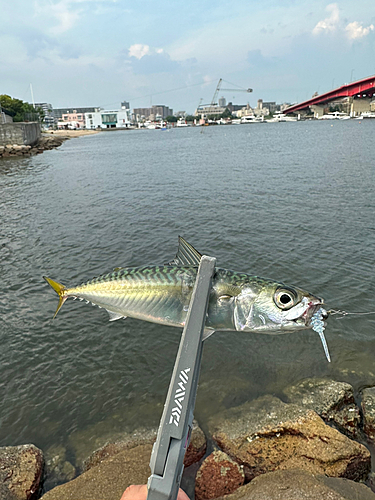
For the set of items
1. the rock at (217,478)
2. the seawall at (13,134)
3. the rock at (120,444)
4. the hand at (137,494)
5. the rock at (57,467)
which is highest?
the seawall at (13,134)

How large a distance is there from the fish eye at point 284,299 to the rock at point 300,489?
324 centimetres

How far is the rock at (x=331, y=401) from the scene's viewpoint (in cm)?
677

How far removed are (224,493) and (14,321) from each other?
8.16 meters

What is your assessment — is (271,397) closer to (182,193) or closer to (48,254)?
(48,254)

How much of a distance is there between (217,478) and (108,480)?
175 centimetres

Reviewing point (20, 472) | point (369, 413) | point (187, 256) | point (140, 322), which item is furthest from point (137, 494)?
point (140, 322)

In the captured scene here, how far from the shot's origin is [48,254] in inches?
634

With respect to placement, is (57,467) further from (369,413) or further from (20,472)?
(369,413)

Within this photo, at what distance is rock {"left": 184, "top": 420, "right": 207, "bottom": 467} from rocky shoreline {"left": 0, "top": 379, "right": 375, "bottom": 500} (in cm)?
2

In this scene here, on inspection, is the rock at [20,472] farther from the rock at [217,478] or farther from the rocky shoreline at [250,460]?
the rock at [217,478]

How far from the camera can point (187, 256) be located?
385 centimetres

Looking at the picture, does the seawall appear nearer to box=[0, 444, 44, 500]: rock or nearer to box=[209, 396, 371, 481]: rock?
box=[0, 444, 44, 500]: rock

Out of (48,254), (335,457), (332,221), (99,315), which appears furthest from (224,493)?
(332,221)

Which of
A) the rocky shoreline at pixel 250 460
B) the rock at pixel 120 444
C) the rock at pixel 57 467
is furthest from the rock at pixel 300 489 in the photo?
the rock at pixel 57 467
